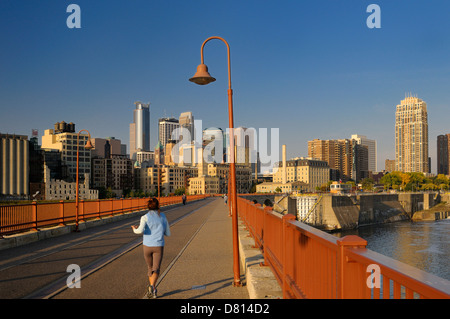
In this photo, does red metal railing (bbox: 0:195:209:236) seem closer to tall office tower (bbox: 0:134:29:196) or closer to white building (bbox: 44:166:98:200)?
white building (bbox: 44:166:98:200)

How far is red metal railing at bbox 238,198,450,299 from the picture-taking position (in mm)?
2350

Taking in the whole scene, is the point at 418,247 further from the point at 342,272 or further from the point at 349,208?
the point at 342,272

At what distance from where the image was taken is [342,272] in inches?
134

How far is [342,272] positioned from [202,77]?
7.43 m

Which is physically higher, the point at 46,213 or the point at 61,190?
the point at 46,213

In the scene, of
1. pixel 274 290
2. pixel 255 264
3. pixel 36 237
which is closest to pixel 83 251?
pixel 36 237

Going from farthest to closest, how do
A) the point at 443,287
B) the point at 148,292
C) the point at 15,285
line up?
the point at 15,285
the point at 148,292
the point at 443,287

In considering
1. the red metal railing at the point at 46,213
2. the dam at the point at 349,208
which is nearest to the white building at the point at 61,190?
the dam at the point at 349,208

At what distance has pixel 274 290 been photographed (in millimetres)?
7113

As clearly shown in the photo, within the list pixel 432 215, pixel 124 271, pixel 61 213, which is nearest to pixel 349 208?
pixel 432 215

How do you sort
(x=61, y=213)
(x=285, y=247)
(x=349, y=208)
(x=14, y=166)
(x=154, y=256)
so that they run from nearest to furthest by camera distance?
(x=285, y=247) → (x=154, y=256) → (x=61, y=213) → (x=349, y=208) → (x=14, y=166)

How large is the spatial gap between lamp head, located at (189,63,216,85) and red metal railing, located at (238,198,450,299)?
476 cm
